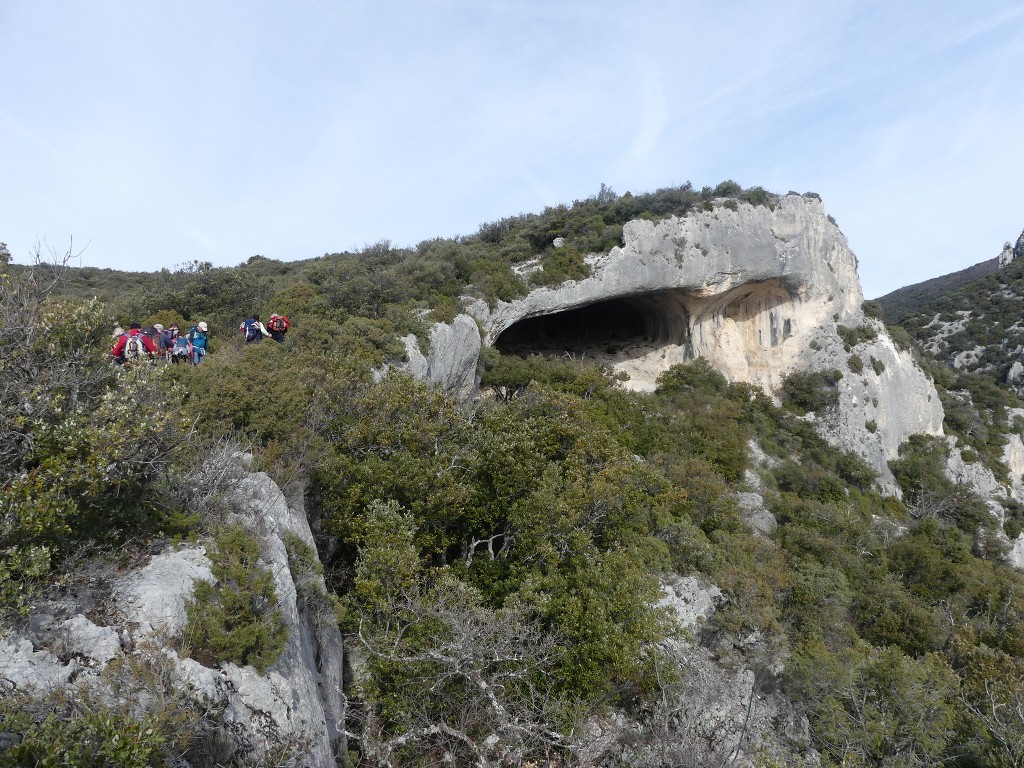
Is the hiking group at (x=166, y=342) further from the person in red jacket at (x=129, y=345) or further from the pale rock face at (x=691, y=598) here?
the pale rock face at (x=691, y=598)

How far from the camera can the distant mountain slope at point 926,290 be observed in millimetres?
70250

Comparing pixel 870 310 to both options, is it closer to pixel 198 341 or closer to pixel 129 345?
pixel 198 341

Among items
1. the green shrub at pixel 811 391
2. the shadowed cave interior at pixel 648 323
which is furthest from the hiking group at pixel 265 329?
the green shrub at pixel 811 391

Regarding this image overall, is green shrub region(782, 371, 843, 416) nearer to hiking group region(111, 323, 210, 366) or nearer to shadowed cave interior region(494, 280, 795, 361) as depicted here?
shadowed cave interior region(494, 280, 795, 361)

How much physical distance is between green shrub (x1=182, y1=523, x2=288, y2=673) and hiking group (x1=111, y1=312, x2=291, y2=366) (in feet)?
18.0

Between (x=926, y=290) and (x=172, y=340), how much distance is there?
95.3 m

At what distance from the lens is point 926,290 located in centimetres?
7856

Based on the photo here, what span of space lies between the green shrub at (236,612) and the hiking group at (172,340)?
5.47 meters

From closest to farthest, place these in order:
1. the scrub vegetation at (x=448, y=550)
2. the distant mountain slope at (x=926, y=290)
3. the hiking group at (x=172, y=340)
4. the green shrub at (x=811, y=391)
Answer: the scrub vegetation at (x=448, y=550) → the hiking group at (x=172, y=340) → the green shrub at (x=811, y=391) → the distant mountain slope at (x=926, y=290)

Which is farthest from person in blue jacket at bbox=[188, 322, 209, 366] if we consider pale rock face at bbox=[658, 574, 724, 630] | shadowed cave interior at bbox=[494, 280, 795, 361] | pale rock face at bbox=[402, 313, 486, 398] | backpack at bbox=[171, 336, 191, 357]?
shadowed cave interior at bbox=[494, 280, 795, 361]

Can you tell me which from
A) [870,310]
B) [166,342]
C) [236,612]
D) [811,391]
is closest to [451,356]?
[166,342]

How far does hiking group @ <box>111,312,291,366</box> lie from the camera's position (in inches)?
424

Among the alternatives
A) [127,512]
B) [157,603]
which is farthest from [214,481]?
[157,603]

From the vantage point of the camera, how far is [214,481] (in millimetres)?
7152
